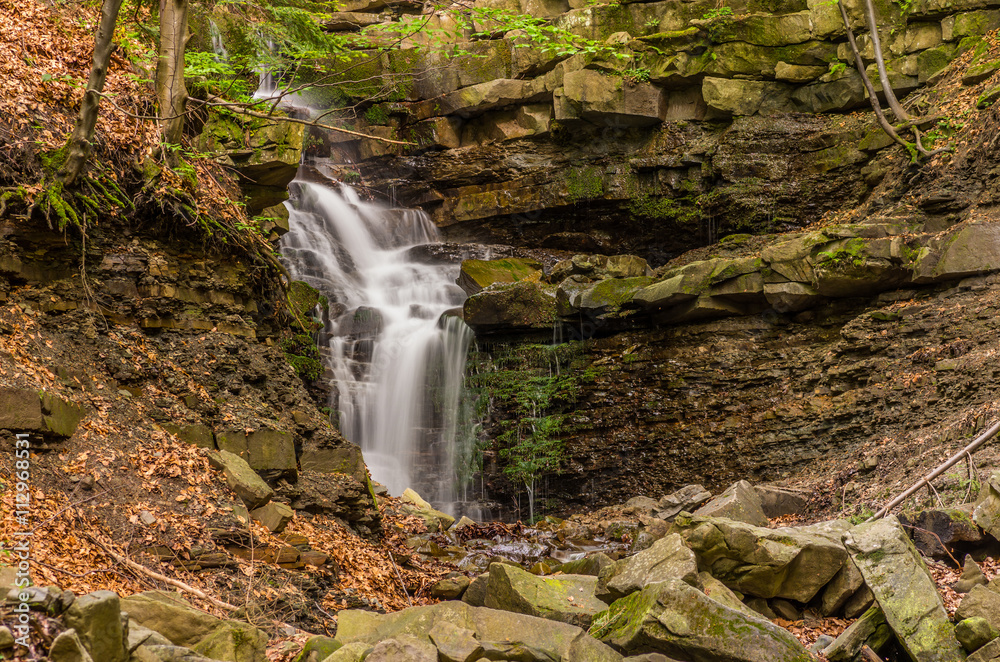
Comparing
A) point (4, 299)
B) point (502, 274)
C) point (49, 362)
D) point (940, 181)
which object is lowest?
point (49, 362)

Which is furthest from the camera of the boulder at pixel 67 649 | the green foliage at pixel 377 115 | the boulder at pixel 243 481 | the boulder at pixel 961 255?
the green foliage at pixel 377 115

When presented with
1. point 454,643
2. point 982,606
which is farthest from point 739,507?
point 454,643

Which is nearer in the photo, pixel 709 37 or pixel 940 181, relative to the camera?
pixel 940 181

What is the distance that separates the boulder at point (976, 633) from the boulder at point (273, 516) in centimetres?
551

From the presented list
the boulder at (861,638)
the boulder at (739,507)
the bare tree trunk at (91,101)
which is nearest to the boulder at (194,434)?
the bare tree trunk at (91,101)

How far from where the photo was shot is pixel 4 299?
6152 millimetres

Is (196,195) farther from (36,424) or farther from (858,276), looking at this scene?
(858,276)

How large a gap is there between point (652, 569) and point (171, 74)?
24.7ft

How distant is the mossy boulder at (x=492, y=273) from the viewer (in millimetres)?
15609

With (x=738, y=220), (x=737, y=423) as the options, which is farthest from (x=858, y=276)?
(x=738, y=220)

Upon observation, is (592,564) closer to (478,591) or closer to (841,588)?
(478,591)

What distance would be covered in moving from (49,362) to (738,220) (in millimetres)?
14612

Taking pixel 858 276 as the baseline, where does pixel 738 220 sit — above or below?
above

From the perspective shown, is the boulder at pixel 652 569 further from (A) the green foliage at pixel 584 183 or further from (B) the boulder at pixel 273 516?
(A) the green foliage at pixel 584 183
